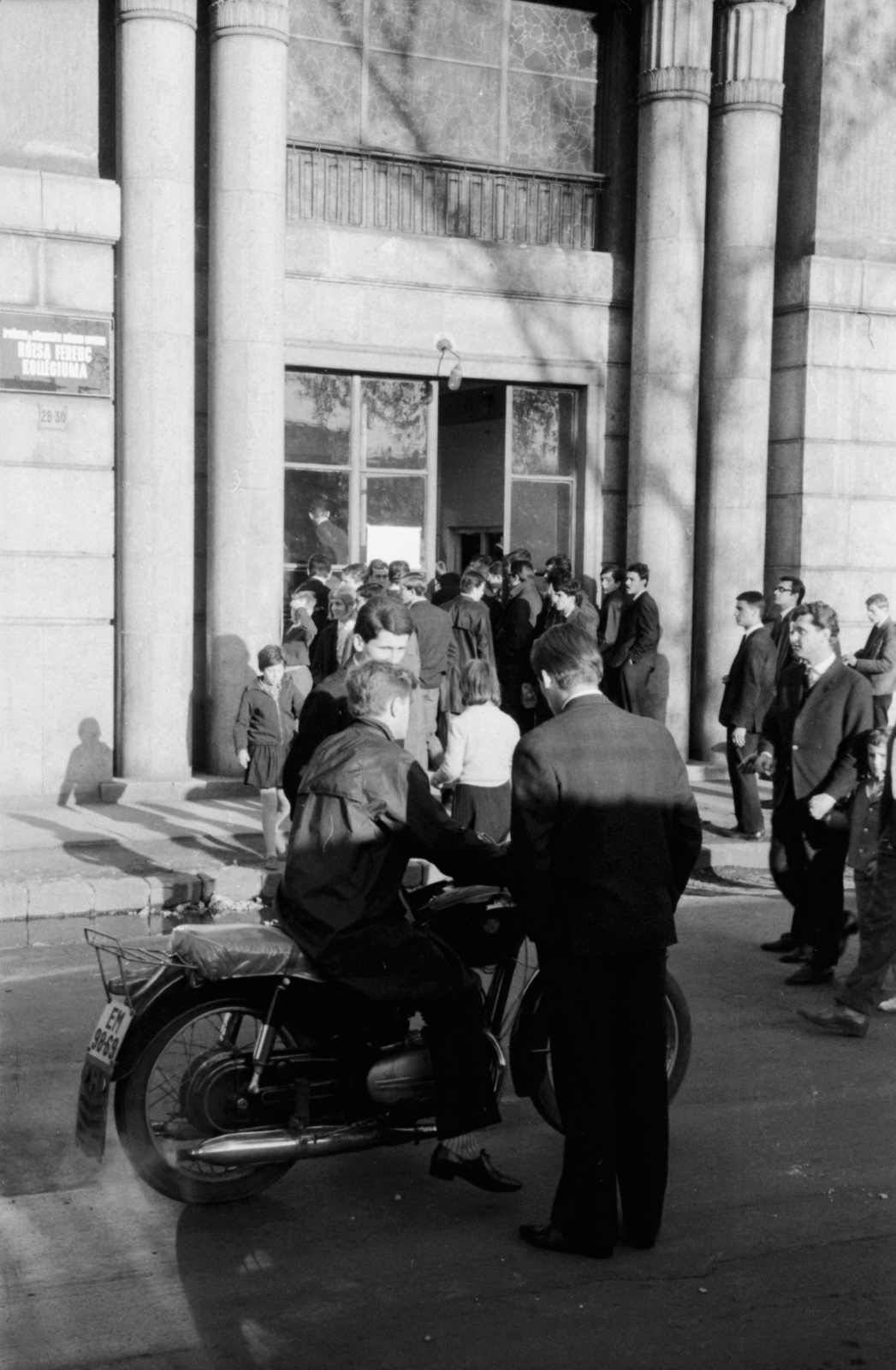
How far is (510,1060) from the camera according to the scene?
5.40 meters

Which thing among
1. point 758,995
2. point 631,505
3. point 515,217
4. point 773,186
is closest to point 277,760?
point 758,995

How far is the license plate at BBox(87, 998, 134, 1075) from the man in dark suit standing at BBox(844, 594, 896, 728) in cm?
877

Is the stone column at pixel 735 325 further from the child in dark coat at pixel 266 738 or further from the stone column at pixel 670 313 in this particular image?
the child in dark coat at pixel 266 738

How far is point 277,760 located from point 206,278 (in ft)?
16.7

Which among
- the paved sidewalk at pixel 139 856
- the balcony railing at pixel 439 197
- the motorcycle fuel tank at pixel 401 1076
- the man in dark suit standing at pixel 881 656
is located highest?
the balcony railing at pixel 439 197

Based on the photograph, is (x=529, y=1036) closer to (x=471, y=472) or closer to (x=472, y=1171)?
(x=472, y=1171)

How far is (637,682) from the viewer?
1357 centimetres

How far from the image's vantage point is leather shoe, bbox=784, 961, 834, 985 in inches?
316

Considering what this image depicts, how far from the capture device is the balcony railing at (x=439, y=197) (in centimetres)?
1450

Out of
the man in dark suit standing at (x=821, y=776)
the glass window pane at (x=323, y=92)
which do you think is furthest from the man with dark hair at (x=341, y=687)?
the glass window pane at (x=323, y=92)

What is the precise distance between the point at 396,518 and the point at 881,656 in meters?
4.76

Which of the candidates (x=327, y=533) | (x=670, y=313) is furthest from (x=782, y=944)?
(x=670, y=313)

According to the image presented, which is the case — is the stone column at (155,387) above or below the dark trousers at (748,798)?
above

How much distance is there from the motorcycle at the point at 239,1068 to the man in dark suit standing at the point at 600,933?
50cm
